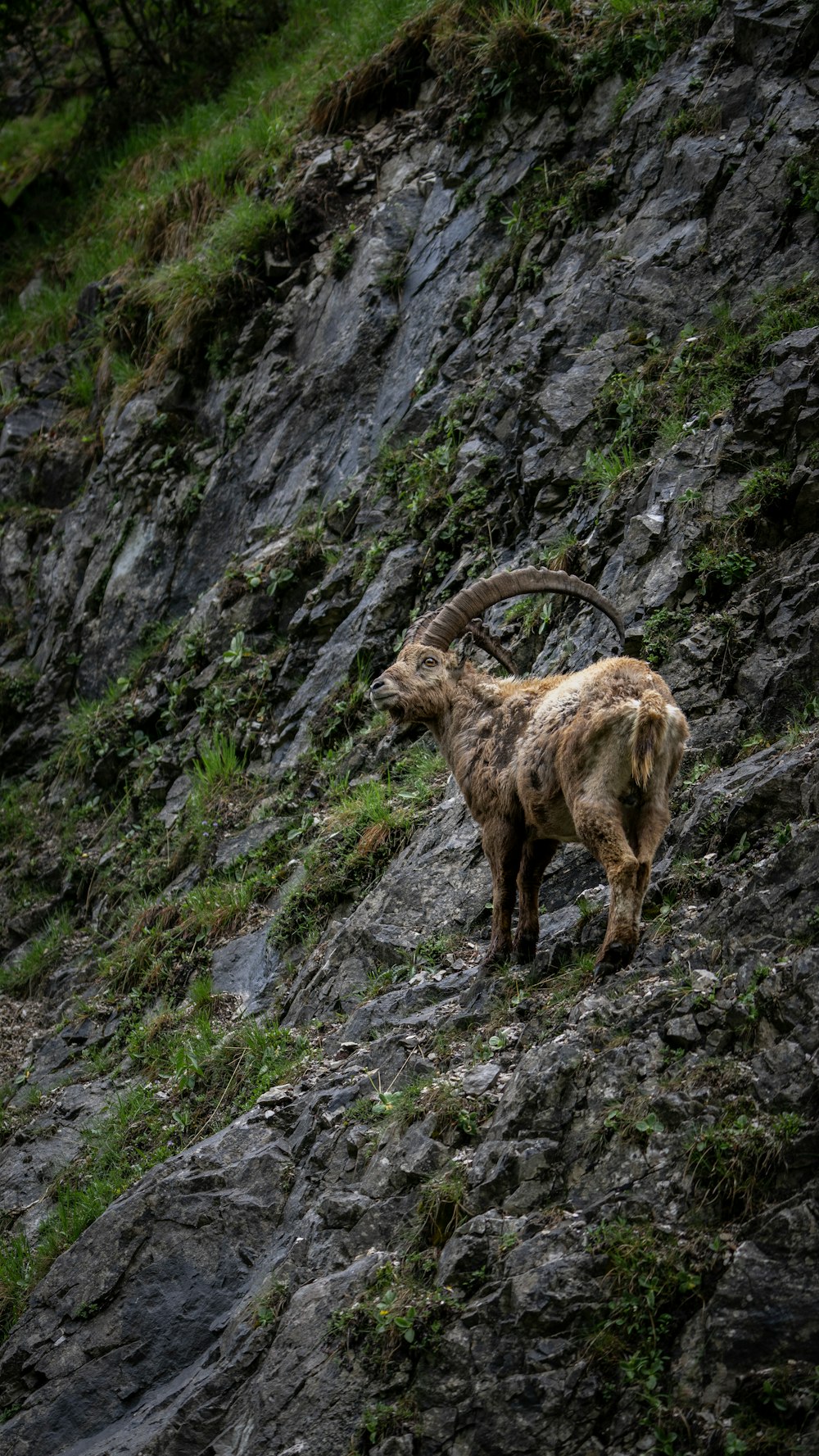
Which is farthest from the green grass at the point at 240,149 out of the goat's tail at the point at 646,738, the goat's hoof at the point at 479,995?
the goat's hoof at the point at 479,995

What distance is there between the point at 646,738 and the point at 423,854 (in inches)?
126

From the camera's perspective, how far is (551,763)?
647 cm

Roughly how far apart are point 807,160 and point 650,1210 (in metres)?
8.55

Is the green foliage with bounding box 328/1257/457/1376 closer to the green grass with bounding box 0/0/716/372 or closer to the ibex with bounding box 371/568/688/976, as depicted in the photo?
the ibex with bounding box 371/568/688/976

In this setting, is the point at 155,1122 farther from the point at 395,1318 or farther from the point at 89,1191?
the point at 395,1318

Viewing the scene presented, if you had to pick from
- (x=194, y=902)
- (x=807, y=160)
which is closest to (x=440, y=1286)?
(x=194, y=902)

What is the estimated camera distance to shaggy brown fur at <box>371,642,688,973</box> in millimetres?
5930

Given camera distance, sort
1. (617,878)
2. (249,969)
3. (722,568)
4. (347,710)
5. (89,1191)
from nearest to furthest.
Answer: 1. (617,878)
2. (722,568)
3. (89,1191)
4. (249,969)
5. (347,710)

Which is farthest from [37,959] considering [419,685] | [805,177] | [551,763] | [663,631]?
[805,177]

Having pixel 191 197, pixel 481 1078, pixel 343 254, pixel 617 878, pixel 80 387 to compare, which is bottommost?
pixel 481 1078

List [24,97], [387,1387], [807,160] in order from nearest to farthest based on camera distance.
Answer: [387,1387] < [807,160] < [24,97]

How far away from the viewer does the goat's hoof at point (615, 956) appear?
590 centimetres

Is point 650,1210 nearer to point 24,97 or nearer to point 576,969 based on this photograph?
point 576,969

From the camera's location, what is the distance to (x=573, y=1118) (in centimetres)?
538
